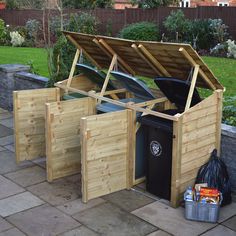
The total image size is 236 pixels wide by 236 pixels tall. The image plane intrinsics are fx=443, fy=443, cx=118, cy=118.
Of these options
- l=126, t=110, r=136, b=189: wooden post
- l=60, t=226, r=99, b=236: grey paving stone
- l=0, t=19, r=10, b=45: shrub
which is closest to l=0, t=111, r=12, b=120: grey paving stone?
l=126, t=110, r=136, b=189: wooden post

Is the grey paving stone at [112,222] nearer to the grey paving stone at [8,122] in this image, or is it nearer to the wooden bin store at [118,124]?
the wooden bin store at [118,124]

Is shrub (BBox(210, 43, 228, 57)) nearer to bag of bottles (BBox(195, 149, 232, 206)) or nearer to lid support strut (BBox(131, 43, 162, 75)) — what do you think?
lid support strut (BBox(131, 43, 162, 75))

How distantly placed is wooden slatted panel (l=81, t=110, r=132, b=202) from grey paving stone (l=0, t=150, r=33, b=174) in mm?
1502

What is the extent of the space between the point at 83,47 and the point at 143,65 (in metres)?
1.08

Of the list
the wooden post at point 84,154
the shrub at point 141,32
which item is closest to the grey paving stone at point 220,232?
the wooden post at point 84,154

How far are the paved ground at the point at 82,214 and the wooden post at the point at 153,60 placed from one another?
56.3 inches

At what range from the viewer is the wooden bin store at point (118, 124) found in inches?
188

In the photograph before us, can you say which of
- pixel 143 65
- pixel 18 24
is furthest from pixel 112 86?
pixel 18 24

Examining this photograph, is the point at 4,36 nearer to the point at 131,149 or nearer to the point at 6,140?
the point at 6,140

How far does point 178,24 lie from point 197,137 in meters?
13.7

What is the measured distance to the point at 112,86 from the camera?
20.7 ft

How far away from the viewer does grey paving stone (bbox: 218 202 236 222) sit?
4.68 meters

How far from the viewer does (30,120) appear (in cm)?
613

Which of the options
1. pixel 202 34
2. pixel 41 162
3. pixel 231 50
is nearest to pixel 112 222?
pixel 41 162
